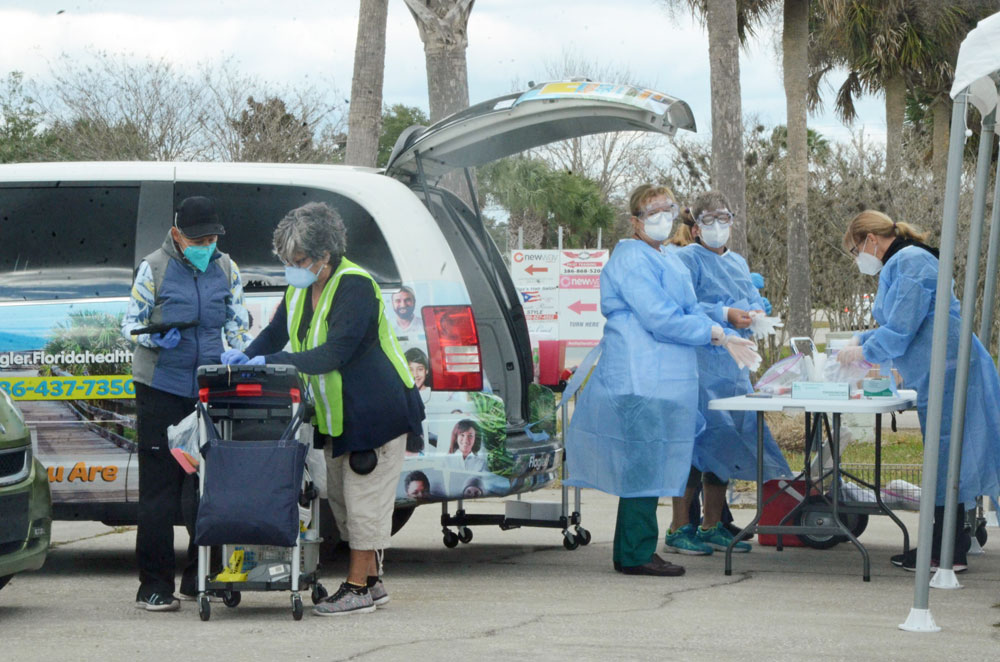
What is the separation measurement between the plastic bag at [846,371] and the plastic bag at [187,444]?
3348mm

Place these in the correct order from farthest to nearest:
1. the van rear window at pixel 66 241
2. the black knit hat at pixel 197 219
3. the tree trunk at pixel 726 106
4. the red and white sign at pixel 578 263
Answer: the red and white sign at pixel 578 263 < the tree trunk at pixel 726 106 < the van rear window at pixel 66 241 < the black knit hat at pixel 197 219

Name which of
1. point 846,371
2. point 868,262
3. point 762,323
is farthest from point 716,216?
point 846,371

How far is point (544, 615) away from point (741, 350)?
1809 millimetres

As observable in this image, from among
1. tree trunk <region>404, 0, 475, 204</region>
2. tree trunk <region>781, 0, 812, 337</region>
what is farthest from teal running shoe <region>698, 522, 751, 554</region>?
tree trunk <region>781, 0, 812, 337</region>

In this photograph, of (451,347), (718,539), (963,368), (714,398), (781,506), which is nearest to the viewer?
(963,368)

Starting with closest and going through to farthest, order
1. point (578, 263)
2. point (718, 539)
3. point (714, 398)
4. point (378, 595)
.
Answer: point (378, 595) → point (714, 398) → point (718, 539) → point (578, 263)

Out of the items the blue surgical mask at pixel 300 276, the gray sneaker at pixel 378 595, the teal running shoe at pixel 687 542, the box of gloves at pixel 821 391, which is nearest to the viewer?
the blue surgical mask at pixel 300 276

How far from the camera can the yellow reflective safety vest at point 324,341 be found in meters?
5.66

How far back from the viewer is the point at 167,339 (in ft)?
18.8

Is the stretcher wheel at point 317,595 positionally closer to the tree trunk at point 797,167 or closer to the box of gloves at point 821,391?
the box of gloves at point 821,391

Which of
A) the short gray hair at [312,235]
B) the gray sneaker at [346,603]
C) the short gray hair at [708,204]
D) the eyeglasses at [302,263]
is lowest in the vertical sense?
the gray sneaker at [346,603]

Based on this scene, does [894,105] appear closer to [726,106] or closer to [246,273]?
[726,106]

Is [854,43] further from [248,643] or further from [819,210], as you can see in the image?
[248,643]

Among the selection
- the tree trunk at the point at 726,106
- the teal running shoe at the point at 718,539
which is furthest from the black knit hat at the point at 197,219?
the tree trunk at the point at 726,106
